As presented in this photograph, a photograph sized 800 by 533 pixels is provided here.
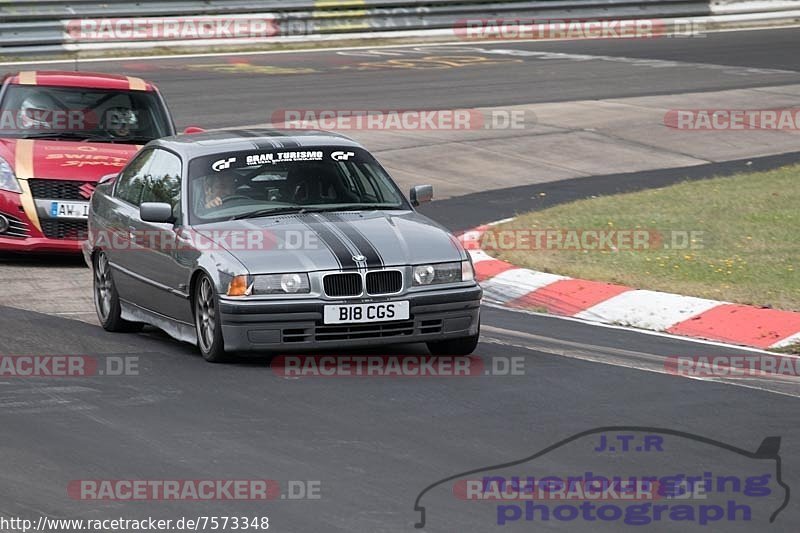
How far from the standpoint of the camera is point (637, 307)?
1135 cm

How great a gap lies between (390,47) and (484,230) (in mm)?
18353

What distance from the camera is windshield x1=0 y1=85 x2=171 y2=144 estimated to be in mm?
14711

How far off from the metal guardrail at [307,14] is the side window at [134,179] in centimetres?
1761

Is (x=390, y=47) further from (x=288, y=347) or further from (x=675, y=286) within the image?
(x=288, y=347)

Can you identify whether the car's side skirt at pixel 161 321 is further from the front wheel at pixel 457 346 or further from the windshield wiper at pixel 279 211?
the front wheel at pixel 457 346

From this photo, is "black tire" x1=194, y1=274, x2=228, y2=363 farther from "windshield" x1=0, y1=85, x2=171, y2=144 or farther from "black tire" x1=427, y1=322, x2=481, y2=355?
"windshield" x1=0, y1=85, x2=171, y2=144

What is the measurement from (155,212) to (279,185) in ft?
2.60

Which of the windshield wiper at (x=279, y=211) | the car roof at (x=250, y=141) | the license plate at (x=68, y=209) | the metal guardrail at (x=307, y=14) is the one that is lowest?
the metal guardrail at (x=307, y=14)

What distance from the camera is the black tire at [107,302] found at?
425 inches

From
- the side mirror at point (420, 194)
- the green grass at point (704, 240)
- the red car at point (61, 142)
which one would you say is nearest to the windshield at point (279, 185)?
the side mirror at point (420, 194)

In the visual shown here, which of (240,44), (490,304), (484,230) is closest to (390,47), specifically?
(240,44)

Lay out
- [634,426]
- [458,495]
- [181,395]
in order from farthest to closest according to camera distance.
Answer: [181,395] < [634,426] < [458,495]

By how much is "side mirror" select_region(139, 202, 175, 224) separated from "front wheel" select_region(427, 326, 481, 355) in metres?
1.84

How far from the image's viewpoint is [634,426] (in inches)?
299
